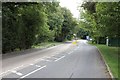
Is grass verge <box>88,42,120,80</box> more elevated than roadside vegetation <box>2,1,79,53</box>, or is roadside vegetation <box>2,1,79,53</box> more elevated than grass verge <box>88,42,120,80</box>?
roadside vegetation <box>2,1,79,53</box>

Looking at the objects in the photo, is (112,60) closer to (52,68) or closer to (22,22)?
(52,68)

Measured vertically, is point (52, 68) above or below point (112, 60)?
below

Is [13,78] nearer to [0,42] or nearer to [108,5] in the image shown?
[108,5]

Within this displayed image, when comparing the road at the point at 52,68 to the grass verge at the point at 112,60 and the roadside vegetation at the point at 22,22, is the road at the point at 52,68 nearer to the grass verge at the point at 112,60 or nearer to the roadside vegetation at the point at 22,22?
the grass verge at the point at 112,60

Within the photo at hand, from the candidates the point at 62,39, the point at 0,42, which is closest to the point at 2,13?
the point at 0,42

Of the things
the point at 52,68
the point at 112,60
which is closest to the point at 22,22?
the point at 112,60

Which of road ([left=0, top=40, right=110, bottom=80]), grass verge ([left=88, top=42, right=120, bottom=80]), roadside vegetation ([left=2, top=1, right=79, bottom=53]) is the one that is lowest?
road ([left=0, top=40, right=110, bottom=80])

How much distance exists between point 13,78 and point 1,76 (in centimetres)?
96

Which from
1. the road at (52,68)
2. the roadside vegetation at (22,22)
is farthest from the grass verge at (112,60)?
the roadside vegetation at (22,22)

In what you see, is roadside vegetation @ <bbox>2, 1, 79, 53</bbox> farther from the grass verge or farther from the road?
the grass verge

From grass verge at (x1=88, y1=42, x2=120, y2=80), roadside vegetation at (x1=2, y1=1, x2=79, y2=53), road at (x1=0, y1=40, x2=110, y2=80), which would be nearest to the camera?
road at (x1=0, y1=40, x2=110, y2=80)

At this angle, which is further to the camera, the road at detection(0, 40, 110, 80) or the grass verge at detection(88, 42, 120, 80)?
the grass verge at detection(88, 42, 120, 80)

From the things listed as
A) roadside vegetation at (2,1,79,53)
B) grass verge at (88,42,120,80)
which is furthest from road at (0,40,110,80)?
roadside vegetation at (2,1,79,53)

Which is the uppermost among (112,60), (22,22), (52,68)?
(22,22)
